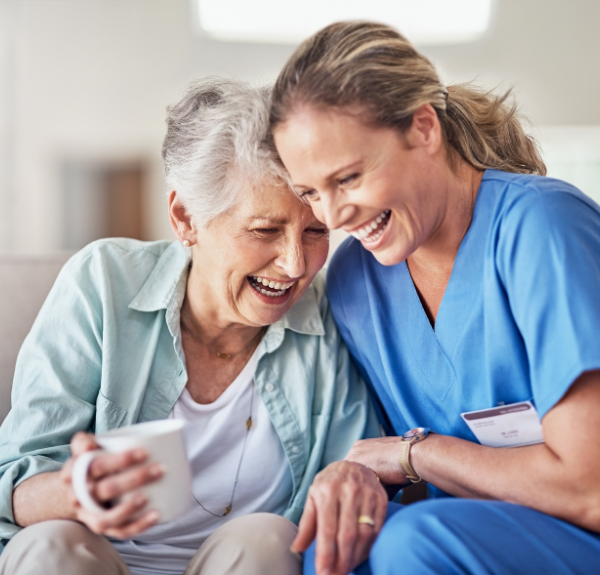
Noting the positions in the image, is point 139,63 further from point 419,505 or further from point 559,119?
point 419,505

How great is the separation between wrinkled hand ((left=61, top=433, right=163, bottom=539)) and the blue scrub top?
536 mm

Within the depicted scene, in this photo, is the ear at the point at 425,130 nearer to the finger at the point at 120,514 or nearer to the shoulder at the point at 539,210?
the shoulder at the point at 539,210

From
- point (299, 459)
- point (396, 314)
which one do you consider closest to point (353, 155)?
point (396, 314)

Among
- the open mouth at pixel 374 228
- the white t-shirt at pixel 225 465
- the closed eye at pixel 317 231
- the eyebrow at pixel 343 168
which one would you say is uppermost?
the eyebrow at pixel 343 168

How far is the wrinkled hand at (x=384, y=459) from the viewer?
1064 millimetres

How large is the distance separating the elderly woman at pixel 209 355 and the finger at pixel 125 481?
28 cm

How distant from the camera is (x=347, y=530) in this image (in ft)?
2.97

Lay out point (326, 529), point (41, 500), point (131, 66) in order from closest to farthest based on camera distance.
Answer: point (326, 529), point (41, 500), point (131, 66)

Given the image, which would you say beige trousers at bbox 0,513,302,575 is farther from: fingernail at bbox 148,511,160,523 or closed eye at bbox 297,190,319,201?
closed eye at bbox 297,190,319,201

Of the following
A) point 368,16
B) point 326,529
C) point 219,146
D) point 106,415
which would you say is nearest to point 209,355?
point 106,415

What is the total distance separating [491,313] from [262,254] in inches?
15.9

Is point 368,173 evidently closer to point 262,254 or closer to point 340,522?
point 262,254

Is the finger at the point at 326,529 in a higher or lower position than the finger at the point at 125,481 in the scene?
lower

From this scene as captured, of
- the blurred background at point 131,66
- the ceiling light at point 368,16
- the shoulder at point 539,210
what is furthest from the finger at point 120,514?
the ceiling light at point 368,16
